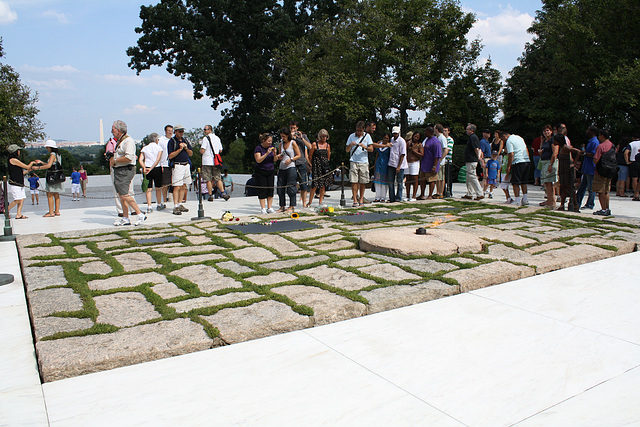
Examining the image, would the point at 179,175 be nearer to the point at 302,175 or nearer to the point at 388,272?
the point at 302,175

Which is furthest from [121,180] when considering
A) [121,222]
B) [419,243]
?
[419,243]

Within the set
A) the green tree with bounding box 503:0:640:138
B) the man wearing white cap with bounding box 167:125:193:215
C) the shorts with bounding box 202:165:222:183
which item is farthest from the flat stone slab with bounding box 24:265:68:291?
the green tree with bounding box 503:0:640:138

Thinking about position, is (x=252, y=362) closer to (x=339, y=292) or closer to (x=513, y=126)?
(x=339, y=292)

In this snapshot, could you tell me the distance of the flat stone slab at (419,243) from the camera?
17.6 ft

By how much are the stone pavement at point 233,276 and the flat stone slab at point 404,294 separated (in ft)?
0.03

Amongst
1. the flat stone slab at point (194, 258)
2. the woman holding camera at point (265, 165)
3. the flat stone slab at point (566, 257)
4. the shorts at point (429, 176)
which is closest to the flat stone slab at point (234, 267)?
the flat stone slab at point (194, 258)

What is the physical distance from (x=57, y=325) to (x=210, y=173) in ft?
26.4

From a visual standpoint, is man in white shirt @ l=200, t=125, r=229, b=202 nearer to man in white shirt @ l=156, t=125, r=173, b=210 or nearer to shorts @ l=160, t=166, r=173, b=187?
man in white shirt @ l=156, t=125, r=173, b=210

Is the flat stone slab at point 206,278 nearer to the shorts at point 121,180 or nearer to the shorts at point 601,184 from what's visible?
the shorts at point 121,180

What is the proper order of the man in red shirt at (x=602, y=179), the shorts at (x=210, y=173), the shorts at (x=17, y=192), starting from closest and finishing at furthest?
the man in red shirt at (x=602, y=179) → the shorts at (x=17, y=192) → the shorts at (x=210, y=173)

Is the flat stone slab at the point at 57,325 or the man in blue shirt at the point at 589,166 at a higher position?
the man in blue shirt at the point at 589,166

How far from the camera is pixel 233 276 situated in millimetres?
4590

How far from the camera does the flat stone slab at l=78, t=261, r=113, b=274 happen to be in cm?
484

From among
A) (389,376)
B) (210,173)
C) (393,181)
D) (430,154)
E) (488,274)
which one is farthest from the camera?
(210,173)
